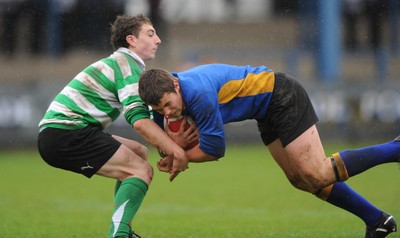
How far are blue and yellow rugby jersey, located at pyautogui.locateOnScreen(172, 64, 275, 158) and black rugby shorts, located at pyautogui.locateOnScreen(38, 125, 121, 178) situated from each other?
0.71 m

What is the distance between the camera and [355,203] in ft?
19.8

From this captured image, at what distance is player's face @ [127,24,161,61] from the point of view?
5.97 m

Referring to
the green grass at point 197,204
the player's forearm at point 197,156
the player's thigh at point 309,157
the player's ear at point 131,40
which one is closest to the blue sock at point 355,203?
the player's thigh at point 309,157

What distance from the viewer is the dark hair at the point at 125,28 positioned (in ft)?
19.7

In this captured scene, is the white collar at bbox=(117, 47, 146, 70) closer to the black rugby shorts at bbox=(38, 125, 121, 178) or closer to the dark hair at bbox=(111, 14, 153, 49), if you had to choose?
the dark hair at bbox=(111, 14, 153, 49)

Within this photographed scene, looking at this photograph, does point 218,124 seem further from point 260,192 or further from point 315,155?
point 260,192

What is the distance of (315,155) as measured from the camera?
5.71 m

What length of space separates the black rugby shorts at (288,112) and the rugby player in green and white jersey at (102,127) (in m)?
0.94

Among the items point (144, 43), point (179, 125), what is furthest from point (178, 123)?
point (144, 43)

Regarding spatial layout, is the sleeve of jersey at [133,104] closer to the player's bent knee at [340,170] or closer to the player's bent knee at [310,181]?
the player's bent knee at [310,181]

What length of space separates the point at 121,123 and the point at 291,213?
25.0ft

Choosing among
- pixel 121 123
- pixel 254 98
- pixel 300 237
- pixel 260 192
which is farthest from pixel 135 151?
pixel 121 123

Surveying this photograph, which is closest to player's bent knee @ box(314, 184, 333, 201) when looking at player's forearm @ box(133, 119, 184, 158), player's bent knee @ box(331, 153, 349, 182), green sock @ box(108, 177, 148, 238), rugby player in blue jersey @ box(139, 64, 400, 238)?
rugby player in blue jersey @ box(139, 64, 400, 238)

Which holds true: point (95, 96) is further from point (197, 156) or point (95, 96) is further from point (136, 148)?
point (197, 156)
